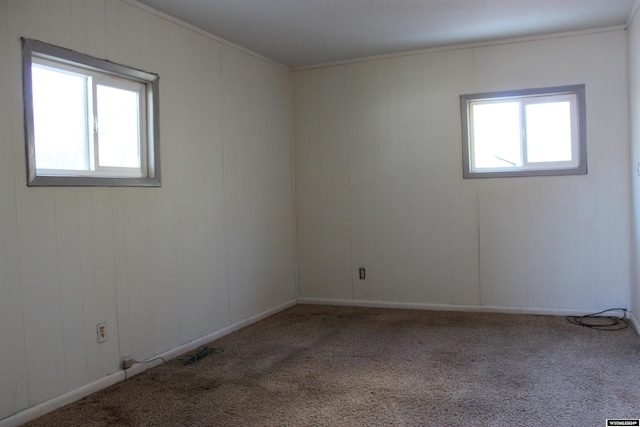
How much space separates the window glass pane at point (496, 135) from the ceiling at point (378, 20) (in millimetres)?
644

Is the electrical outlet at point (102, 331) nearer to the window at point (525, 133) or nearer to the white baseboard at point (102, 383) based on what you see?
the white baseboard at point (102, 383)

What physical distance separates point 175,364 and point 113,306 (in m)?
0.62

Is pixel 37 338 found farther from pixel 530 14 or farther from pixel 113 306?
pixel 530 14

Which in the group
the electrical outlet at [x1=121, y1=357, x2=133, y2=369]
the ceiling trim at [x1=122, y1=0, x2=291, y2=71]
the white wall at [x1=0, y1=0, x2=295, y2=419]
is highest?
the ceiling trim at [x1=122, y1=0, x2=291, y2=71]

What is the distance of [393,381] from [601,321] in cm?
224

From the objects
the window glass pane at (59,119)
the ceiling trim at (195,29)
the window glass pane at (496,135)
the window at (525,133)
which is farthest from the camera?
the window glass pane at (496,135)

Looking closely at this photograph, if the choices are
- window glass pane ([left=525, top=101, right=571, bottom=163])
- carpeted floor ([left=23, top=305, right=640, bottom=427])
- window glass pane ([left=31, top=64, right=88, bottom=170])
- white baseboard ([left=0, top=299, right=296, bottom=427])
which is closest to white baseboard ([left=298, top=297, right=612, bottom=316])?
carpeted floor ([left=23, top=305, right=640, bottom=427])

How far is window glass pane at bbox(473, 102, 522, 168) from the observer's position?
4.61 metres

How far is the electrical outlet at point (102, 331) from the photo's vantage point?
3031 mm

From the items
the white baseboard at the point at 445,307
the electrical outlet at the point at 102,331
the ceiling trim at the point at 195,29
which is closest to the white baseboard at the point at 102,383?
the electrical outlet at the point at 102,331

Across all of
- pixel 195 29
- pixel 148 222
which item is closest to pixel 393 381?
pixel 148 222

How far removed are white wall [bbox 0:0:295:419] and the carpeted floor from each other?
0.92ft

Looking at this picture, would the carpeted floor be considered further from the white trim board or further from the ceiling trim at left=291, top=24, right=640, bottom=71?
the ceiling trim at left=291, top=24, right=640, bottom=71

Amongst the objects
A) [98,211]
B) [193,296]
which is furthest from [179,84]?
[193,296]
